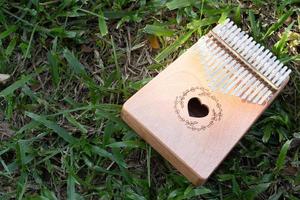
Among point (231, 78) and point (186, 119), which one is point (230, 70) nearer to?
point (231, 78)

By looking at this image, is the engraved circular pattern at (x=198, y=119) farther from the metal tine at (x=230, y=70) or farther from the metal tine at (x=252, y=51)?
the metal tine at (x=252, y=51)

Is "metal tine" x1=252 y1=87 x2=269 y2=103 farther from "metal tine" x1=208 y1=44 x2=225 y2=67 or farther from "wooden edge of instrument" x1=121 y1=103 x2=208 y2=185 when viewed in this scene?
"wooden edge of instrument" x1=121 y1=103 x2=208 y2=185

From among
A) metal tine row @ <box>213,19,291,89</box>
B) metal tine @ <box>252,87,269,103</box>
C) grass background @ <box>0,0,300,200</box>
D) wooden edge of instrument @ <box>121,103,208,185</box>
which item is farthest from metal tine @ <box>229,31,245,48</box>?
wooden edge of instrument @ <box>121,103,208,185</box>

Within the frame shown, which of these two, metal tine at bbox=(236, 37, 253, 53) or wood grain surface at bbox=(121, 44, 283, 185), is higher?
metal tine at bbox=(236, 37, 253, 53)

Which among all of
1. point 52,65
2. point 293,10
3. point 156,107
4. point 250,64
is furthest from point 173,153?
point 293,10

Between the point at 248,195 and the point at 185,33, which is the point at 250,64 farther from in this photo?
the point at 248,195

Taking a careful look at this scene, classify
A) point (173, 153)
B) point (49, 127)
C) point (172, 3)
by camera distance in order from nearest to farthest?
point (173, 153), point (49, 127), point (172, 3)
